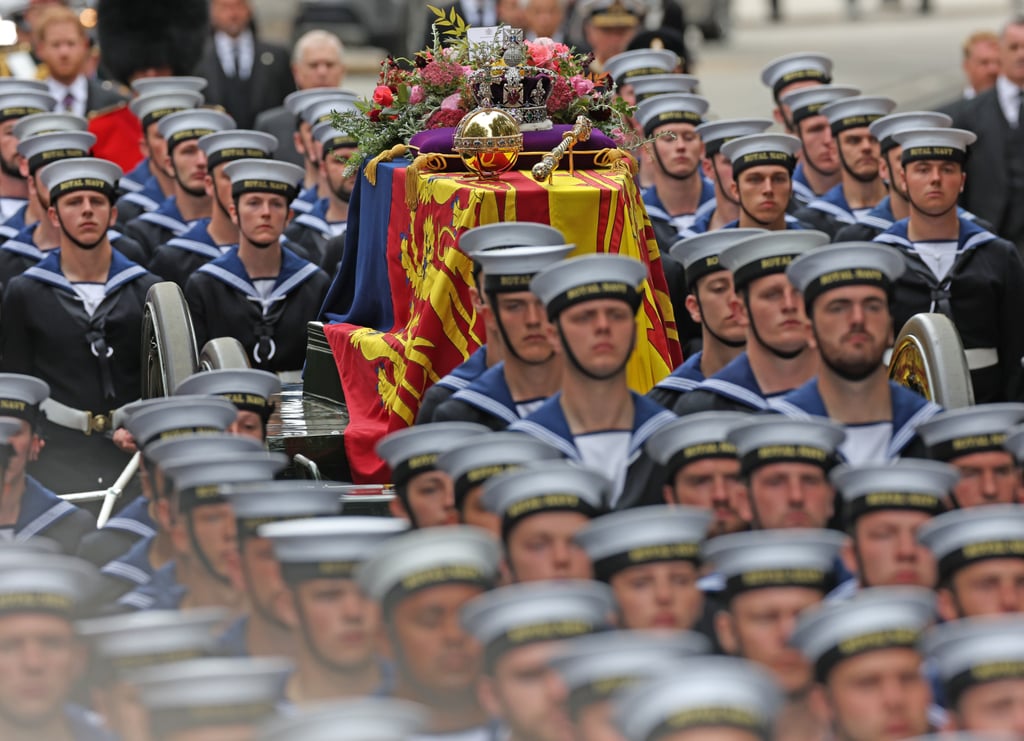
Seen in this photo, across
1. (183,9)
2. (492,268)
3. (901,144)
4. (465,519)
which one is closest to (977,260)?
(901,144)

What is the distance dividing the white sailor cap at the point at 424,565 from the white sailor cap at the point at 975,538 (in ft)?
3.55

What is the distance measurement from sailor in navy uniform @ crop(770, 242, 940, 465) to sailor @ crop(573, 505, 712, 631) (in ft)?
4.76

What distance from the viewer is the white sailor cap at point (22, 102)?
1153 centimetres

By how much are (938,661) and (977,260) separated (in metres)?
4.65

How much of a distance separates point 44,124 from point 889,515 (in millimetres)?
6701

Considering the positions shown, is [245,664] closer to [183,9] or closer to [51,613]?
[51,613]

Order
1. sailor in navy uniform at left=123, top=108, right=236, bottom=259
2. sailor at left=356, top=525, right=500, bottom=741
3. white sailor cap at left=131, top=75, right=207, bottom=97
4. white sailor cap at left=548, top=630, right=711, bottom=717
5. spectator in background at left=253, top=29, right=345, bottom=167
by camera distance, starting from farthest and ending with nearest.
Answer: spectator in background at left=253, top=29, right=345, bottom=167 < white sailor cap at left=131, top=75, right=207, bottom=97 < sailor in navy uniform at left=123, top=108, right=236, bottom=259 < sailor at left=356, top=525, right=500, bottom=741 < white sailor cap at left=548, top=630, right=711, bottom=717

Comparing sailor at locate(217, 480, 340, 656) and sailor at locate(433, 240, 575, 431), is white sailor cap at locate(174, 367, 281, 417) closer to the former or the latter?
sailor at locate(433, 240, 575, 431)

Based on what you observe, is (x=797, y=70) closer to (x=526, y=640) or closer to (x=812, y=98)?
(x=812, y=98)

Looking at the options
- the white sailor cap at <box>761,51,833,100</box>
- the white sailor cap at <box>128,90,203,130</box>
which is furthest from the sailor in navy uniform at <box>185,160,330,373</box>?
the white sailor cap at <box>761,51,833,100</box>

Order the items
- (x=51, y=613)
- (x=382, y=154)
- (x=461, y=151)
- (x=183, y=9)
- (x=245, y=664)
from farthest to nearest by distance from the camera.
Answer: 1. (x=183, y=9)
2. (x=382, y=154)
3. (x=461, y=151)
4. (x=51, y=613)
5. (x=245, y=664)

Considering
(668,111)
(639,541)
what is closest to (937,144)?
(668,111)

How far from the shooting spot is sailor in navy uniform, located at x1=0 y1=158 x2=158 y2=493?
9.18 m

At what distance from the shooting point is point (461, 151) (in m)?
7.86
